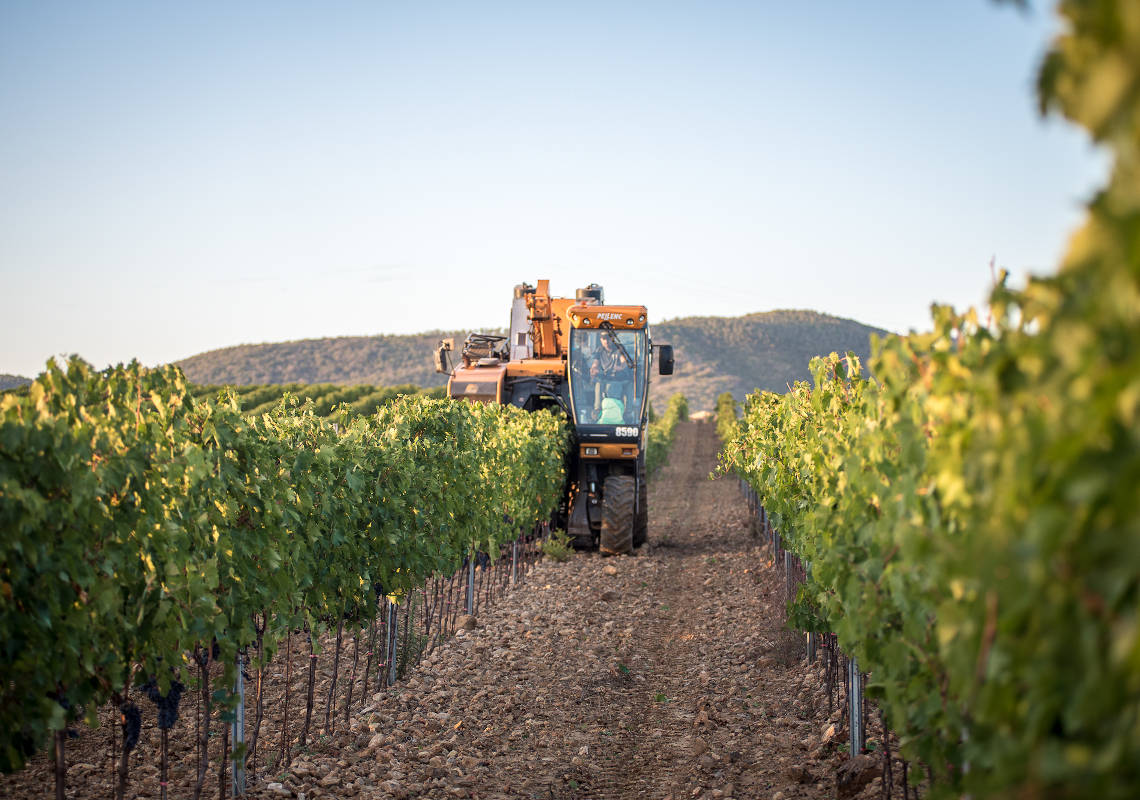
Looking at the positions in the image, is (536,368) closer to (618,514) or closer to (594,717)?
(618,514)

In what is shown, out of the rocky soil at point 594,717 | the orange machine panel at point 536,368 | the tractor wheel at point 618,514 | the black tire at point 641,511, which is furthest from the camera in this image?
the orange machine panel at point 536,368

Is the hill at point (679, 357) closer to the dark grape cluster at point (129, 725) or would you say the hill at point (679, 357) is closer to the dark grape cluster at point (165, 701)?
the dark grape cluster at point (165, 701)

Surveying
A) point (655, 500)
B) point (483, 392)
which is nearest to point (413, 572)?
point (483, 392)

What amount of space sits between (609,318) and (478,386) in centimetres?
219

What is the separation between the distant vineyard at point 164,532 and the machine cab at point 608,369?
586 cm

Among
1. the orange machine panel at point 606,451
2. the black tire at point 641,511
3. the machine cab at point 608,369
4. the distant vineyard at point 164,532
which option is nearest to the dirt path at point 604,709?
the distant vineyard at point 164,532

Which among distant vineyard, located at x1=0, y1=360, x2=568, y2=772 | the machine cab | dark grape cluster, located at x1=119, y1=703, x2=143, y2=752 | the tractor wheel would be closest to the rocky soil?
distant vineyard, located at x1=0, y1=360, x2=568, y2=772

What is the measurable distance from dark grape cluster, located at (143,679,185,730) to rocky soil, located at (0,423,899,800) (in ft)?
2.94

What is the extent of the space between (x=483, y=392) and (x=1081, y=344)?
39.5 ft

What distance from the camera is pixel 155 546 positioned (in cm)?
416

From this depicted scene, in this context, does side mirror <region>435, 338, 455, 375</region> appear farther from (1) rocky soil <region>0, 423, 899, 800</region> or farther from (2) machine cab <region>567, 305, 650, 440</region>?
(1) rocky soil <region>0, 423, 899, 800</region>

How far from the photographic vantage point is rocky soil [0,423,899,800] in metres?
5.26

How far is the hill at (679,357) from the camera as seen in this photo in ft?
320

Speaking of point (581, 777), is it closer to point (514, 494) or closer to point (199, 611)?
point (199, 611)
